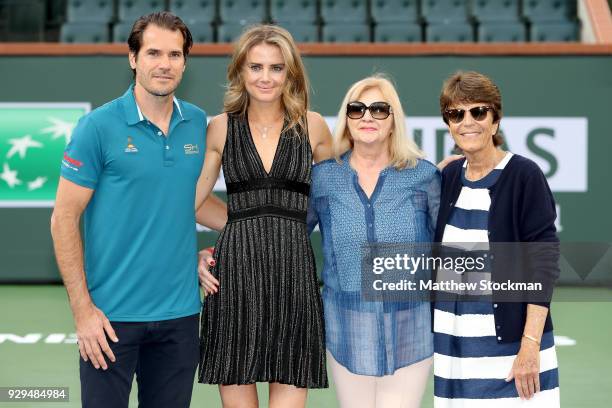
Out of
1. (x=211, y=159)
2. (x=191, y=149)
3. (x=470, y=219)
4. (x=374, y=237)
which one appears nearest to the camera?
Answer: (x=470, y=219)

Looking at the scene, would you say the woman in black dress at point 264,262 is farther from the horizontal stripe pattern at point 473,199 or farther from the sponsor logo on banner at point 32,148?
the sponsor logo on banner at point 32,148

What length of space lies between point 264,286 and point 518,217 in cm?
104

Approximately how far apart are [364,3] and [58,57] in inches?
190

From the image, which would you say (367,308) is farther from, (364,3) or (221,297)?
(364,3)

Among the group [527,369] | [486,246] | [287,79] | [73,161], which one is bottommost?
[527,369]

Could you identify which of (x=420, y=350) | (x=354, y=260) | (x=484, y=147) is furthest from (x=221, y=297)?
(x=484, y=147)

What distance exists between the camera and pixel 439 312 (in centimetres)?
361

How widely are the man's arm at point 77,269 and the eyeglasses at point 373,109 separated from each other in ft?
3.54

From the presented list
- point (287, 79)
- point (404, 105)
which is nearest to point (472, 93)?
point (287, 79)

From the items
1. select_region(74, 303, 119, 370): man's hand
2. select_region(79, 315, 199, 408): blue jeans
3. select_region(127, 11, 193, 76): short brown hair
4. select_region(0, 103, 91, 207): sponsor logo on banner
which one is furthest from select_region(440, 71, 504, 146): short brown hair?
select_region(0, 103, 91, 207): sponsor logo on banner

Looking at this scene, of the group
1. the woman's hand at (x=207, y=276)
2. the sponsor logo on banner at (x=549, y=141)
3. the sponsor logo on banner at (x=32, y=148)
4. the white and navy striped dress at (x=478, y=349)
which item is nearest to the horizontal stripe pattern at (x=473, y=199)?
the white and navy striped dress at (x=478, y=349)

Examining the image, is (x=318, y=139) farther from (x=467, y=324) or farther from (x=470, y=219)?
(x=467, y=324)

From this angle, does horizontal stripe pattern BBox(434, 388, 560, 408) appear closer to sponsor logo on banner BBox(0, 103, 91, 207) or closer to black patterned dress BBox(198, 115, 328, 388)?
black patterned dress BBox(198, 115, 328, 388)

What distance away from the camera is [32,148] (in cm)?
980
